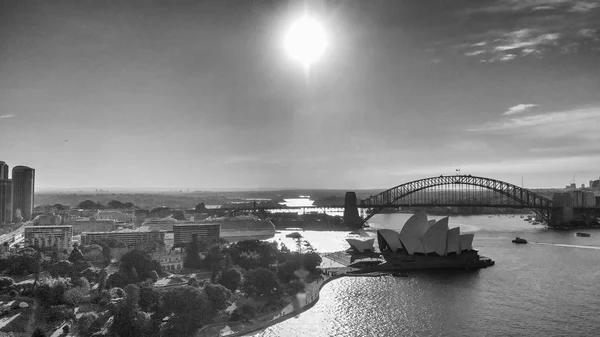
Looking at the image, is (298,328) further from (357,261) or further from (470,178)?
(470,178)

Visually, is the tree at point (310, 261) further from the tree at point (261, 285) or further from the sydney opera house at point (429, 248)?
the sydney opera house at point (429, 248)

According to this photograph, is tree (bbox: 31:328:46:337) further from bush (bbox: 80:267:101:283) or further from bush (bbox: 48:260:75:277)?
bush (bbox: 48:260:75:277)

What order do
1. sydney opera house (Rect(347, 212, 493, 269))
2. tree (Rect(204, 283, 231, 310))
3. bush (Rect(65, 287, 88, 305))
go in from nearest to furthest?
tree (Rect(204, 283, 231, 310)), bush (Rect(65, 287, 88, 305)), sydney opera house (Rect(347, 212, 493, 269))

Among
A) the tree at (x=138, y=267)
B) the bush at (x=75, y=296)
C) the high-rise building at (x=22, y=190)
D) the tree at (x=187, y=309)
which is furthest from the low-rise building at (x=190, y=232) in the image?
the high-rise building at (x=22, y=190)

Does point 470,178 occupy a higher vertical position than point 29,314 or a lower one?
higher

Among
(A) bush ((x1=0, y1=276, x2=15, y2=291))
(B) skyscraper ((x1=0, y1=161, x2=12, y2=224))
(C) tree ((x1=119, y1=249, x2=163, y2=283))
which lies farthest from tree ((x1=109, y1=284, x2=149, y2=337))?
(B) skyscraper ((x1=0, y1=161, x2=12, y2=224))

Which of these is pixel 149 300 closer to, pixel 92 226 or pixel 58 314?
pixel 58 314

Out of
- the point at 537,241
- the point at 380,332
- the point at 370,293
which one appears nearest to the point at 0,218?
the point at 370,293
